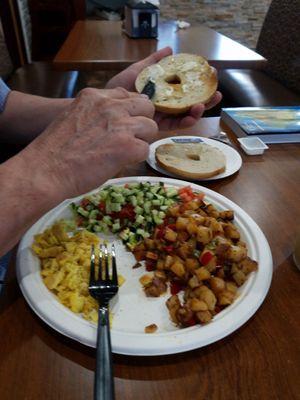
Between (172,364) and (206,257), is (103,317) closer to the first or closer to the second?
(172,364)

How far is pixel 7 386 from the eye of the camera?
0.55m

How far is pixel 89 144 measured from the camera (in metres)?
0.70

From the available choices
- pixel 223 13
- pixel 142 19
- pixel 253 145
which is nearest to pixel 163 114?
pixel 253 145

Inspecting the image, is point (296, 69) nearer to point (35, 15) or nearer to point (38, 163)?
point (38, 163)

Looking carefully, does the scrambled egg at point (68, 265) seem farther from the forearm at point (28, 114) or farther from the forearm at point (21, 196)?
the forearm at point (28, 114)

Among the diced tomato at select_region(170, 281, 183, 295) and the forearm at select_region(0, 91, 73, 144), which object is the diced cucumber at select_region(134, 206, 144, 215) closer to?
the diced tomato at select_region(170, 281, 183, 295)

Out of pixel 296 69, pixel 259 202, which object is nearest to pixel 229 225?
pixel 259 202

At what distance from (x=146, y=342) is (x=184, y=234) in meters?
0.27

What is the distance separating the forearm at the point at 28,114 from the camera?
1.22m

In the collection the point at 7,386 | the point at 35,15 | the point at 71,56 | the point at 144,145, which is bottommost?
the point at 35,15

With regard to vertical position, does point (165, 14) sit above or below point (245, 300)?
below

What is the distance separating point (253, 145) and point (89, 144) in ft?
2.49

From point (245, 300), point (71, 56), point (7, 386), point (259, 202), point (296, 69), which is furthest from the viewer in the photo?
point (296, 69)

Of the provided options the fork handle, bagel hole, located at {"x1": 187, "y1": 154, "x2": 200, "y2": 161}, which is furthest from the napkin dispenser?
the fork handle
